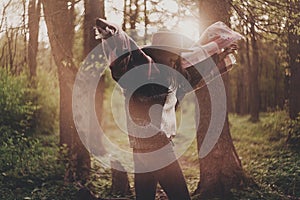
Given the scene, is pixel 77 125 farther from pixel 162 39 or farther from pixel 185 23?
pixel 162 39

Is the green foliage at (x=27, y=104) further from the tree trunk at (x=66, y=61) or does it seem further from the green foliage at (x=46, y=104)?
the tree trunk at (x=66, y=61)

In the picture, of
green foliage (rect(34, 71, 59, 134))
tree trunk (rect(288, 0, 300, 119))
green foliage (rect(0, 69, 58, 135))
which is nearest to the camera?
green foliage (rect(0, 69, 58, 135))

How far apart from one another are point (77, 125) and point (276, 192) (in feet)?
10.5

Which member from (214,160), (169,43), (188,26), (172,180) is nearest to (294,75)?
(188,26)

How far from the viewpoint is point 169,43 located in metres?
2.96

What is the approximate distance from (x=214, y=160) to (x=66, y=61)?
265 centimetres

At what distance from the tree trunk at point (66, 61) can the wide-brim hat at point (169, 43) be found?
3.56m

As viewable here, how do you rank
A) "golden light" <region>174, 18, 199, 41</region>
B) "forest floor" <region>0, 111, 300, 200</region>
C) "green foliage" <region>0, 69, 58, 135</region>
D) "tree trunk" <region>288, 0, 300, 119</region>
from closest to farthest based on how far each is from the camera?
"forest floor" <region>0, 111, 300, 200</region>
"golden light" <region>174, 18, 199, 41</region>
"green foliage" <region>0, 69, 58, 135</region>
"tree trunk" <region>288, 0, 300, 119</region>

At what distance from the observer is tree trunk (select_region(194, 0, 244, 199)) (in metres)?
6.86

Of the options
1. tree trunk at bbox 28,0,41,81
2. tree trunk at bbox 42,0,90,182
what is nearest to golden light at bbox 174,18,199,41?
tree trunk at bbox 42,0,90,182

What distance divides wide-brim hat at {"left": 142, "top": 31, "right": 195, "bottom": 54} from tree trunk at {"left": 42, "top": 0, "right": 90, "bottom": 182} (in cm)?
356

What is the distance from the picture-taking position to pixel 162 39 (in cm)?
298

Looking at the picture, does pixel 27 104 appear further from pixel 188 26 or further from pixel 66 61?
pixel 188 26

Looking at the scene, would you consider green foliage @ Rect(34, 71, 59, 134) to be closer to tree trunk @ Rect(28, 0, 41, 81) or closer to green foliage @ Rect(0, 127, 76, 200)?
green foliage @ Rect(0, 127, 76, 200)
